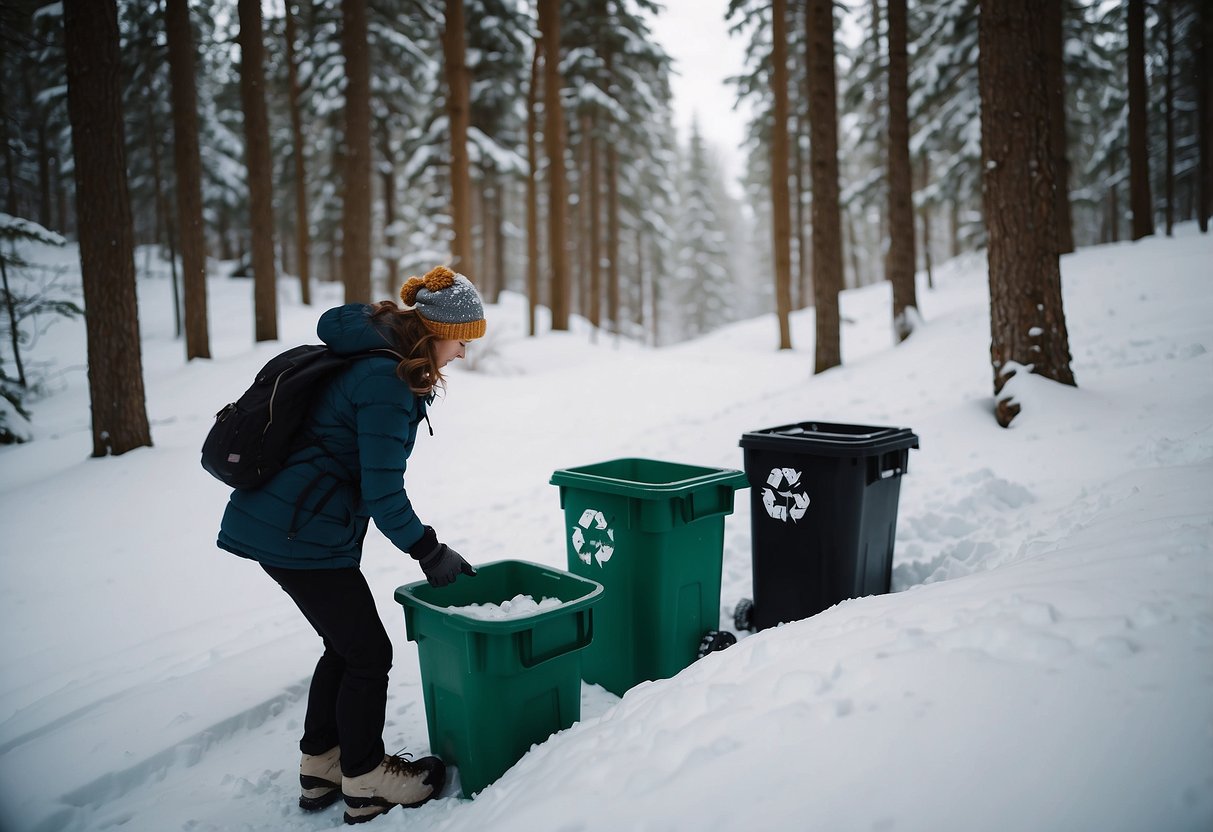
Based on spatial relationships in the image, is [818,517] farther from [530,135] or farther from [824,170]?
[530,135]

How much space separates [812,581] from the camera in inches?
153

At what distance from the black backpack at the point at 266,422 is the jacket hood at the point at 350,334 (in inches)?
1.2

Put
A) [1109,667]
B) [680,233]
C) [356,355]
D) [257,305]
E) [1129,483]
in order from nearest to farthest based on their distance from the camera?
[1109,667], [356,355], [1129,483], [257,305], [680,233]

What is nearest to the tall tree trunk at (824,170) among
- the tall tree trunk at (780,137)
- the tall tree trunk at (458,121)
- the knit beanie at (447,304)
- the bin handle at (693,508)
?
the tall tree trunk at (780,137)

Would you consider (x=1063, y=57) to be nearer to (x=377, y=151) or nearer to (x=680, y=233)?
(x=377, y=151)

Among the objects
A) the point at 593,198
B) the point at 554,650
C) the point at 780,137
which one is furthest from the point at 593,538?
the point at 593,198

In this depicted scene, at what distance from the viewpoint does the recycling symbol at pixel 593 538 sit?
3523mm

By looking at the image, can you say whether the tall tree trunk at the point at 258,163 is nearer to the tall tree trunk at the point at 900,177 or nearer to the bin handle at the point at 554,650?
the tall tree trunk at the point at 900,177

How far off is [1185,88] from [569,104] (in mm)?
24312

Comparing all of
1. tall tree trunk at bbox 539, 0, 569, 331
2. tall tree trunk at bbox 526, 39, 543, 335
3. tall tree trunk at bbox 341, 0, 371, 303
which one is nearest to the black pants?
tall tree trunk at bbox 341, 0, 371, 303

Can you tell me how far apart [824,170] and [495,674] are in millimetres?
10950

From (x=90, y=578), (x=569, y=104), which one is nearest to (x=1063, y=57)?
(x=569, y=104)

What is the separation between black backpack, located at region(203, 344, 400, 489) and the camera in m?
2.47

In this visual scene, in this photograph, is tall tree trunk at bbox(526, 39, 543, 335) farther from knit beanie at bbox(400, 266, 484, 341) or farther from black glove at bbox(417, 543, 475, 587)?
black glove at bbox(417, 543, 475, 587)
